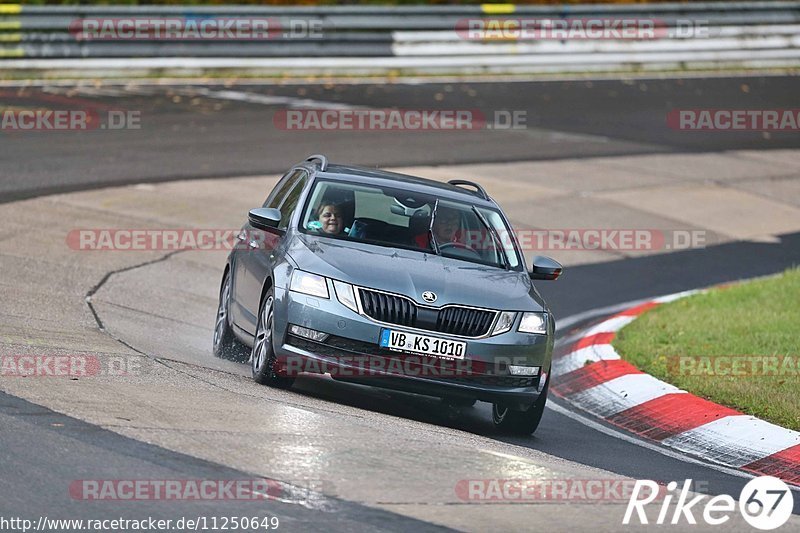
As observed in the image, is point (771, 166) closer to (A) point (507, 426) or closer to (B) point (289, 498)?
(A) point (507, 426)

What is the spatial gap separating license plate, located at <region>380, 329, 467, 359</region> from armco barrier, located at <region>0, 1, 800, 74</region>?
17.9 metres

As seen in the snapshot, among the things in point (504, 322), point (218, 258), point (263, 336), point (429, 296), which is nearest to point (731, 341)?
point (504, 322)

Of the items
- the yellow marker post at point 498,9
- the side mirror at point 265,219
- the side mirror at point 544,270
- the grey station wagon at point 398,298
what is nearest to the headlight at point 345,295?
the grey station wagon at point 398,298

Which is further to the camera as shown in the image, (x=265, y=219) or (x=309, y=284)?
(x=265, y=219)

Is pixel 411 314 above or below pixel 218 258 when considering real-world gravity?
above

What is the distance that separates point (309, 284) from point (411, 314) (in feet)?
2.28

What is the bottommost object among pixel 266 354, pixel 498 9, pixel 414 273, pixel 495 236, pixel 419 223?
pixel 266 354

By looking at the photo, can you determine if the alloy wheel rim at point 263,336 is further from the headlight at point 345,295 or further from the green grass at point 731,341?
the green grass at point 731,341

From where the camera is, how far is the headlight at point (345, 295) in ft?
29.1

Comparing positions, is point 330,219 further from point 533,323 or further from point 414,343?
point 533,323

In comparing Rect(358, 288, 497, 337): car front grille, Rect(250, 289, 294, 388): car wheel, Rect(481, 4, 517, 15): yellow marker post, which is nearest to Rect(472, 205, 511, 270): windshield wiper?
Rect(358, 288, 497, 337): car front grille

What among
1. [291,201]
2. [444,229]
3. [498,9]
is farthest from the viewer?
[498,9]

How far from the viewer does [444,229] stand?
10.1 metres

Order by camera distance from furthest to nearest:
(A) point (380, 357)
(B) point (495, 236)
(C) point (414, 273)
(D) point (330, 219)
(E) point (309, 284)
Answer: (B) point (495, 236) < (D) point (330, 219) < (C) point (414, 273) < (E) point (309, 284) < (A) point (380, 357)
